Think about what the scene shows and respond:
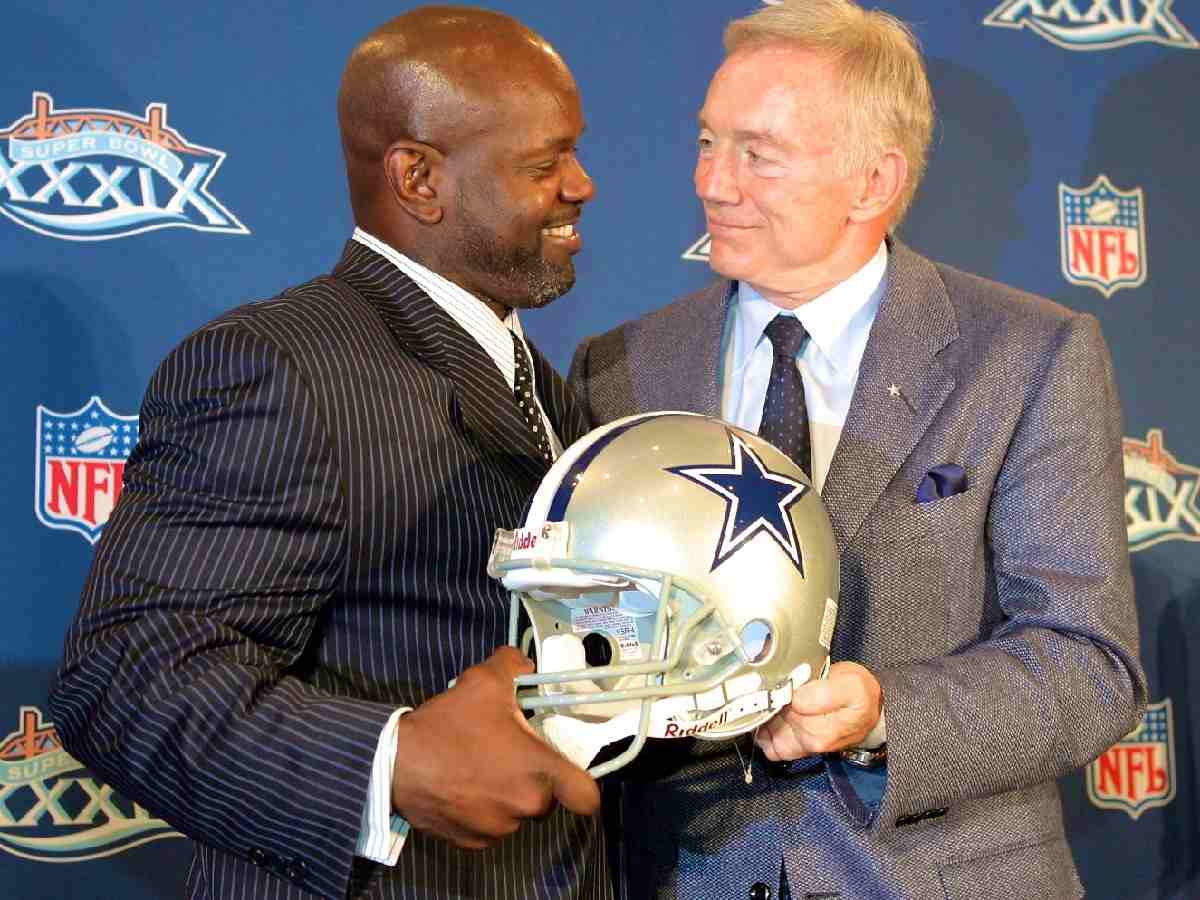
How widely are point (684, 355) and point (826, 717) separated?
0.76m

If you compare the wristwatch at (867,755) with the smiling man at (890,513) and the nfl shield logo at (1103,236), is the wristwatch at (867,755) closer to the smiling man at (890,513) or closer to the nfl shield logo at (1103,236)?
the smiling man at (890,513)

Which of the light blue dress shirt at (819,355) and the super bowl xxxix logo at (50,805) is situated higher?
the light blue dress shirt at (819,355)

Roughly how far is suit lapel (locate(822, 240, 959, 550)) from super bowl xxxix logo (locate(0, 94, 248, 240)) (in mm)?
1175

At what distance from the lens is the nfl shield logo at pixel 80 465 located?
98.5 inches

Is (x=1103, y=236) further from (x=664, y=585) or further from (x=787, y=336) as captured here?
(x=664, y=585)

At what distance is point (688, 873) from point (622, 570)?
71 cm

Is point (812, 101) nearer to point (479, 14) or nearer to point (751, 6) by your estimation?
point (479, 14)

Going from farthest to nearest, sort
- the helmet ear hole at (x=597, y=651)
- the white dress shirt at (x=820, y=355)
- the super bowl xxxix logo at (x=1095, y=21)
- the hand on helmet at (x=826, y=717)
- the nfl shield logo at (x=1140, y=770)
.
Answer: the super bowl xxxix logo at (x=1095, y=21), the nfl shield logo at (x=1140, y=770), the white dress shirt at (x=820, y=355), the helmet ear hole at (x=597, y=651), the hand on helmet at (x=826, y=717)

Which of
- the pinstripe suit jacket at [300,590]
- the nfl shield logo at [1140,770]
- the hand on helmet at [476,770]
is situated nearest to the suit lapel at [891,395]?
the pinstripe suit jacket at [300,590]

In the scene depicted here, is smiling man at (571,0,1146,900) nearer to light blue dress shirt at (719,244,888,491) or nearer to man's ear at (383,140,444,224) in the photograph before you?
light blue dress shirt at (719,244,888,491)

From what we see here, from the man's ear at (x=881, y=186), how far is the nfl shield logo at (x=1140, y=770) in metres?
1.37

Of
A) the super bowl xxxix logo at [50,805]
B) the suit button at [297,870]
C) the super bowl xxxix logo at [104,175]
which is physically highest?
the super bowl xxxix logo at [104,175]

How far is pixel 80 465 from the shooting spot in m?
2.52

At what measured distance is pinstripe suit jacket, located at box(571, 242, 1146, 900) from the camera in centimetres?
193
